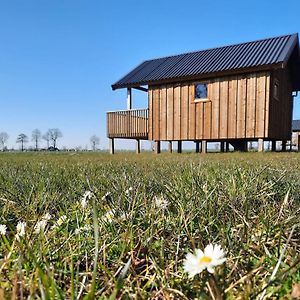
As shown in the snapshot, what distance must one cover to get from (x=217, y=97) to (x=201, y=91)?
0.92 m

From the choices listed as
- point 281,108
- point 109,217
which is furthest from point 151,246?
point 281,108

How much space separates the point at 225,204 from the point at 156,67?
47.9 feet

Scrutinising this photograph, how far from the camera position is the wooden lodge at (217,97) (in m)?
11.5

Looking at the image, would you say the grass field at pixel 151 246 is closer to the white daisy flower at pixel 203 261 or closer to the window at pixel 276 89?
the white daisy flower at pixel 203 261

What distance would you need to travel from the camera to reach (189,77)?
12.6 metres

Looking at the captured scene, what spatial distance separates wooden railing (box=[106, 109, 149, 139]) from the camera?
14555 millimetres

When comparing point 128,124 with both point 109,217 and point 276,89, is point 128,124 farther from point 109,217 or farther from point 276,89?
point 109,217

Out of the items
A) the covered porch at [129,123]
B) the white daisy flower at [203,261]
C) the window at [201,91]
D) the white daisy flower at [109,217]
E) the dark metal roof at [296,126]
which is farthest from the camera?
the dark metal roof at [296,126]

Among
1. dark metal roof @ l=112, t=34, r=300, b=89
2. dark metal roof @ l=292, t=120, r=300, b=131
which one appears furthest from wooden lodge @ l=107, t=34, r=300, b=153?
dark metal roof @ l=292, t=120, r=300, b=131

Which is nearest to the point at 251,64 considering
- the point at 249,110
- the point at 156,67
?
the point at 249,110

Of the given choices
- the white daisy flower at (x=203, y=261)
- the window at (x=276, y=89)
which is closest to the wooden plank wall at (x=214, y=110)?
the window at (x=276, y=89)

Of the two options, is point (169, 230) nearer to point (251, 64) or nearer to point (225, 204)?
point (225, 204)

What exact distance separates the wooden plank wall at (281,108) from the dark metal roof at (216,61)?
93 cm

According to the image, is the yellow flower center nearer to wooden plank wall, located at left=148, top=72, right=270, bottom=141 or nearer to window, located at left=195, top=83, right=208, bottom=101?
wooden plank wall, located at left=148, top=72, right=270, bottom=141
